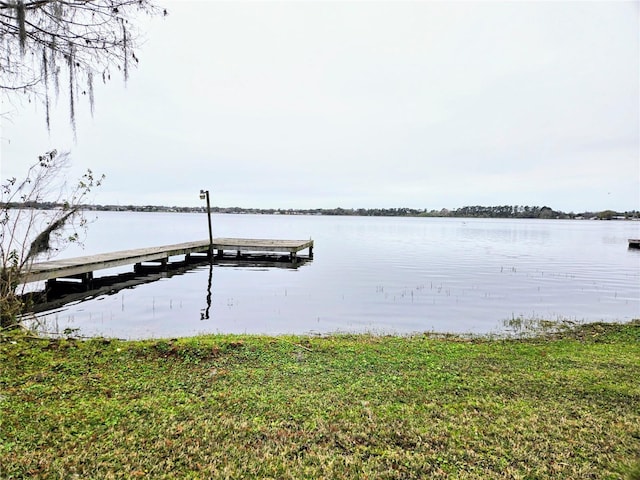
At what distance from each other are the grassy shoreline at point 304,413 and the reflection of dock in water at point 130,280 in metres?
6.00

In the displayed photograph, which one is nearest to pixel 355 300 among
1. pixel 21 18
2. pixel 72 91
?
pixel 72 91

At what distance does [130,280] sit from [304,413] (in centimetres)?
1514

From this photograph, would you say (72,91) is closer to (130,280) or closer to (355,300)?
(355,300)

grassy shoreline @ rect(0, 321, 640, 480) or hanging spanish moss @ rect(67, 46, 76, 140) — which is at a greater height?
hanging spanish moss @ rect(67, 46, 76, 140)

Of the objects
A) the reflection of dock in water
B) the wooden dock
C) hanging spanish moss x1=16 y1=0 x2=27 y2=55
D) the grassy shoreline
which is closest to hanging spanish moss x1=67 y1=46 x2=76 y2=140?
hanging spanish moss x1=16 y1=0 x2=27 y2=55

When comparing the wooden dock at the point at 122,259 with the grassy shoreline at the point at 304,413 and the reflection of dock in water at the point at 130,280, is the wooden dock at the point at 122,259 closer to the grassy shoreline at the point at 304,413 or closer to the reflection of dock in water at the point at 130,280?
the reflection of dock in water at the point at 130,280

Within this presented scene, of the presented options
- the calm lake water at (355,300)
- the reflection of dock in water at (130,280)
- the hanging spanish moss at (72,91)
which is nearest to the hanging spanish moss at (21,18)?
the hanging spanish moss at (72,91)

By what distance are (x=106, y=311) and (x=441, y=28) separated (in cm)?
1511

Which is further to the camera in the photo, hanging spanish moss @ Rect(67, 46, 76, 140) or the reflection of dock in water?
the reflection of dock in water

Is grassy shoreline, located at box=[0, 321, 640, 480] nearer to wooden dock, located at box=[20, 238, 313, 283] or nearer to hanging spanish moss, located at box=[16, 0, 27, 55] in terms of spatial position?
hanging spanish moss, located at box=[16, 0, 27, 55]

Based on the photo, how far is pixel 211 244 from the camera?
2302 centimetres

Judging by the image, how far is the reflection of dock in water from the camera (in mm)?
11766

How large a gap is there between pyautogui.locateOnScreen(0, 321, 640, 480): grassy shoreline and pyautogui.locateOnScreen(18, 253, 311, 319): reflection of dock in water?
19.7 feet

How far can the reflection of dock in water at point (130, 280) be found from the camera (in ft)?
38.6
